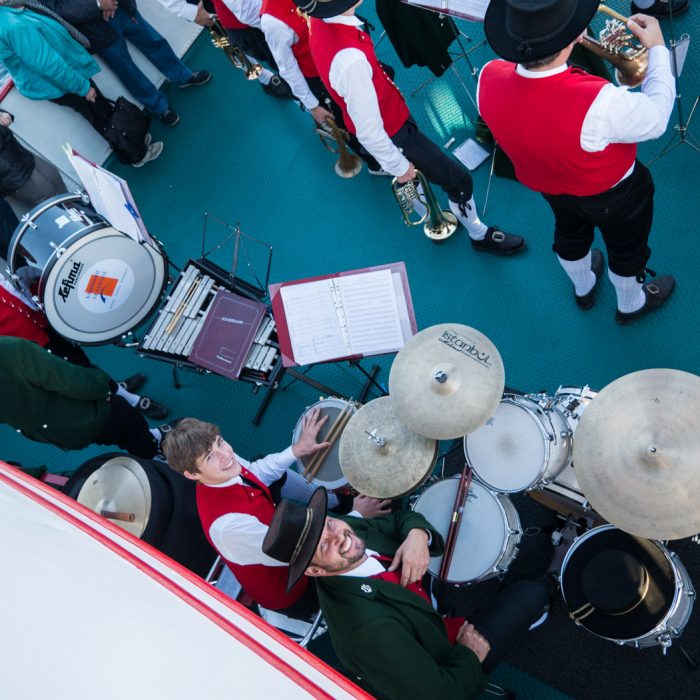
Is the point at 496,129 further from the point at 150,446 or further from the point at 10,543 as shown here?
the point at 150,446

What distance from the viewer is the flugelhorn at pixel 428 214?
370 centimetres

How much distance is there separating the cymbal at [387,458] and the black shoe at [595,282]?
4.63 feet

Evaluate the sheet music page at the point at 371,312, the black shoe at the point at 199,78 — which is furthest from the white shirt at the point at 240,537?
the black shoe at the point at 199,78

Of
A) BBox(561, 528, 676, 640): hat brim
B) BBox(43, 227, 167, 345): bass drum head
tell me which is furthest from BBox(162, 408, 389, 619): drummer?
BBox(43, 227, 167, 345): bass drum head

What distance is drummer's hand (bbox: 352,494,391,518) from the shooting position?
9.49ft

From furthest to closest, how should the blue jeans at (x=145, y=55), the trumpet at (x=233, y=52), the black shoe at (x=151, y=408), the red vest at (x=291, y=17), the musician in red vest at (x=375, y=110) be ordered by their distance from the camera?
1. the blue jeans at (x=145, y=55)
2. the trumpet at (x=233, y=52)
3. the black shoe at (x=151, y=408)
4. the red vest at (x=291, y=17)
5. the musician in red vest at (x=375, y=110)

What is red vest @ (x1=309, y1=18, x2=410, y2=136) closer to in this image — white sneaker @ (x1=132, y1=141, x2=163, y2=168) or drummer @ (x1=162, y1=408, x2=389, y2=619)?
drummer @ (x1=162, y1=408, x2=389, y2=619)

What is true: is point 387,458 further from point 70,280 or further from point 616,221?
point 70,280

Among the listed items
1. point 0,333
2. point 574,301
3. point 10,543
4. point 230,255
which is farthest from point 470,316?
point 10,543

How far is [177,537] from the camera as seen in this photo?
9.74 ft

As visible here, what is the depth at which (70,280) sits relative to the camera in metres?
3.41

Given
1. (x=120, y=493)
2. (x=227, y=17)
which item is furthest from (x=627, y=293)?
(x=227, y=17)

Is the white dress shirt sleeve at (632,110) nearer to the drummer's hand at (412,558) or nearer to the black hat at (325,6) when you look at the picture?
the black hat at (325,6)

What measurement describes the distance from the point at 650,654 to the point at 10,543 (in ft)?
8.56
